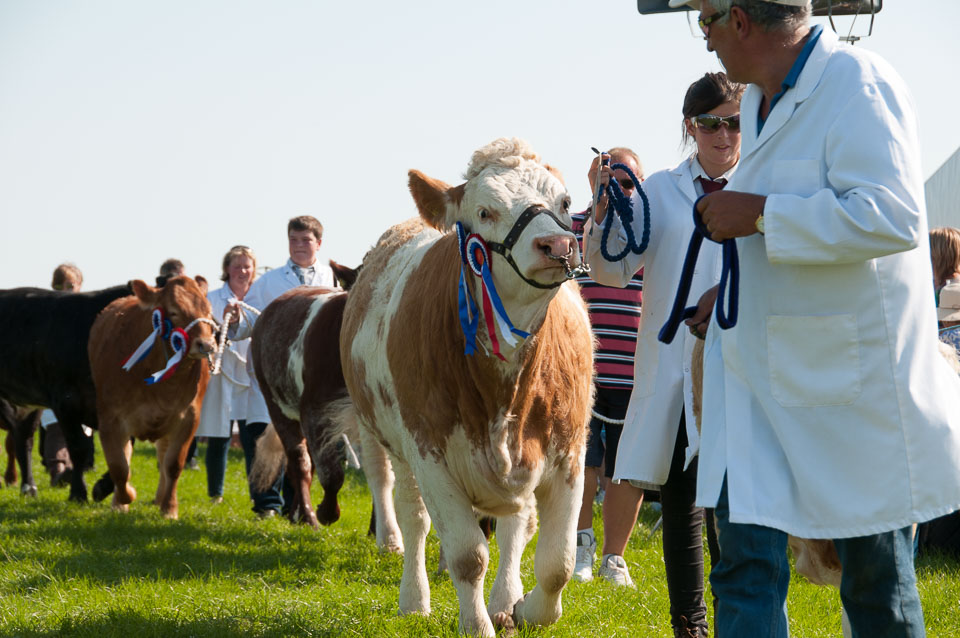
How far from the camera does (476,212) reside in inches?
183

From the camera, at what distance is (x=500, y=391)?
15.2 feet

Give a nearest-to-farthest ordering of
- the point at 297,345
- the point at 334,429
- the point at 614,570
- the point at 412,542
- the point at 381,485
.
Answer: the point at 412,542 < the point at 614,570 < the point at 381,485 < the point at 334,429 < the point at 297,345

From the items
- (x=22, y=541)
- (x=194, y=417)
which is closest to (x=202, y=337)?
(x=194, y=417)

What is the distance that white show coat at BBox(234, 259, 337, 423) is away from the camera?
34.9 feet

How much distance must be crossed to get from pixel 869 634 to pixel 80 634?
356cm

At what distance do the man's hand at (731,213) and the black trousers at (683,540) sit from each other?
1.60m

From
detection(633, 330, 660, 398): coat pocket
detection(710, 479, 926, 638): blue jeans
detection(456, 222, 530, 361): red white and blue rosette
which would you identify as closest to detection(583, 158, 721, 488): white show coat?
detection(633, 330, 660, 398): coat pocket

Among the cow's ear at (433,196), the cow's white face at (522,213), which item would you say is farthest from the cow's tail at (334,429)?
the cow's white face at (522,213)

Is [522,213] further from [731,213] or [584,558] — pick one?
[584,558]

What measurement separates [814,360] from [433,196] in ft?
7.92

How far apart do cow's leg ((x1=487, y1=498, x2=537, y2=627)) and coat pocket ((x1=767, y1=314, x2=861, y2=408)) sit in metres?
2.26

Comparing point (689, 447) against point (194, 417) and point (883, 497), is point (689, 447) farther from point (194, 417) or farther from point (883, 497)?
point (194, 417)

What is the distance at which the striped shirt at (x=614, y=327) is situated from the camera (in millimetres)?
6641

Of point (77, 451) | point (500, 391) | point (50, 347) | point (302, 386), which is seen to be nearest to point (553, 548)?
point (500, 391)
